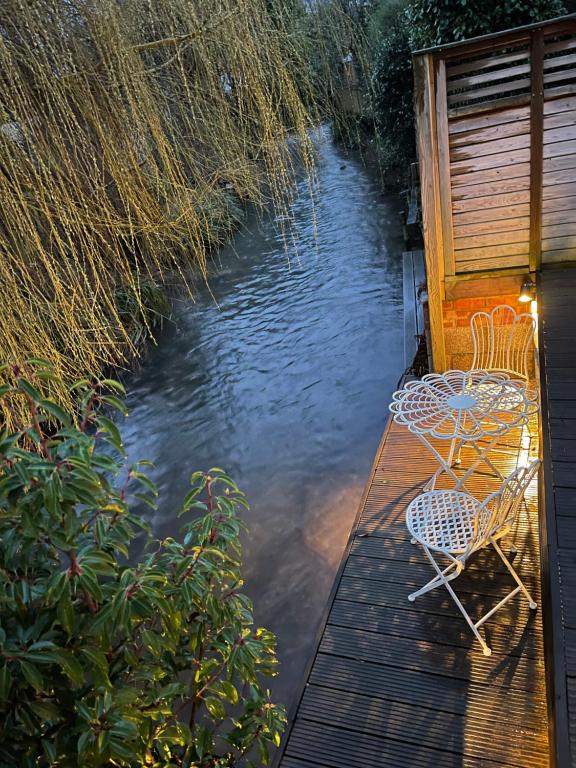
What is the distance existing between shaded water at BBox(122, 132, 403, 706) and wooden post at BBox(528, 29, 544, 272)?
5.68 ft

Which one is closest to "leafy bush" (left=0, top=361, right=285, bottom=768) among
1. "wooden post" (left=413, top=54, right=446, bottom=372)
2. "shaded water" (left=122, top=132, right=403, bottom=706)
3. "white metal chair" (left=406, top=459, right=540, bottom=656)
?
"white metal chair" (left=406, top=459, right=540, bottom=656)

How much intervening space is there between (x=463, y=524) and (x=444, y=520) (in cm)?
14

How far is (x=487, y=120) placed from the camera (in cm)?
450

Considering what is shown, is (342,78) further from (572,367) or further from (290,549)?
(290,549)

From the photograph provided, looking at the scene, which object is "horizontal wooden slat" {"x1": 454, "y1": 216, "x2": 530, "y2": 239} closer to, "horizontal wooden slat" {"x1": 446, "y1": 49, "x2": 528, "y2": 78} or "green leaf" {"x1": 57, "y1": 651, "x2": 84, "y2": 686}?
"horizontal wooden slat" {"x1": 446, "y1": 49, "x2": 528, "y2": 78}

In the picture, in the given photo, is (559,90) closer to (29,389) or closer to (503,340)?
(503,340)

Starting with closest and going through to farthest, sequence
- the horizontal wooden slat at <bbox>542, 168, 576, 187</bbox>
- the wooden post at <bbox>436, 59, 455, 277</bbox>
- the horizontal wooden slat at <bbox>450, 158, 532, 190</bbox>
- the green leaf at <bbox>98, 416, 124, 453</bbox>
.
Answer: the green leaf at <bbox>98, 416, 124, 453</bbox>
the wooden post at <bbox>436, 59, 455, 277</bbox>
the horizontal wooden slat at <bbox>542, 168, 576, 187</bbox>
the horizontal wooden slat at <bbox>450, 158, 532, 190</bbox>

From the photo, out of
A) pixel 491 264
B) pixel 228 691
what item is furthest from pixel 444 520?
pixel 491 264

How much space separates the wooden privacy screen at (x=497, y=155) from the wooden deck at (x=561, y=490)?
2.21 ft

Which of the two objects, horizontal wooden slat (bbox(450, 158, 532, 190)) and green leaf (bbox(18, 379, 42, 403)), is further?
horizontal wooden slat (bbox(450, 158, 532, 190))

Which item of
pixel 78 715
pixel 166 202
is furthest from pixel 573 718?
pixel 166 202

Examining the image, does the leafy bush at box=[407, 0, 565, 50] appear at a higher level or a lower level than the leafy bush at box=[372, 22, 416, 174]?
higher

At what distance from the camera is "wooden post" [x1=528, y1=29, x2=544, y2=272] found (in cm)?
411

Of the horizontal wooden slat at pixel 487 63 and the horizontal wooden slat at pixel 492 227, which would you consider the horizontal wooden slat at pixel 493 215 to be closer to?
the horizontal wooden slat at pixel 492 227
